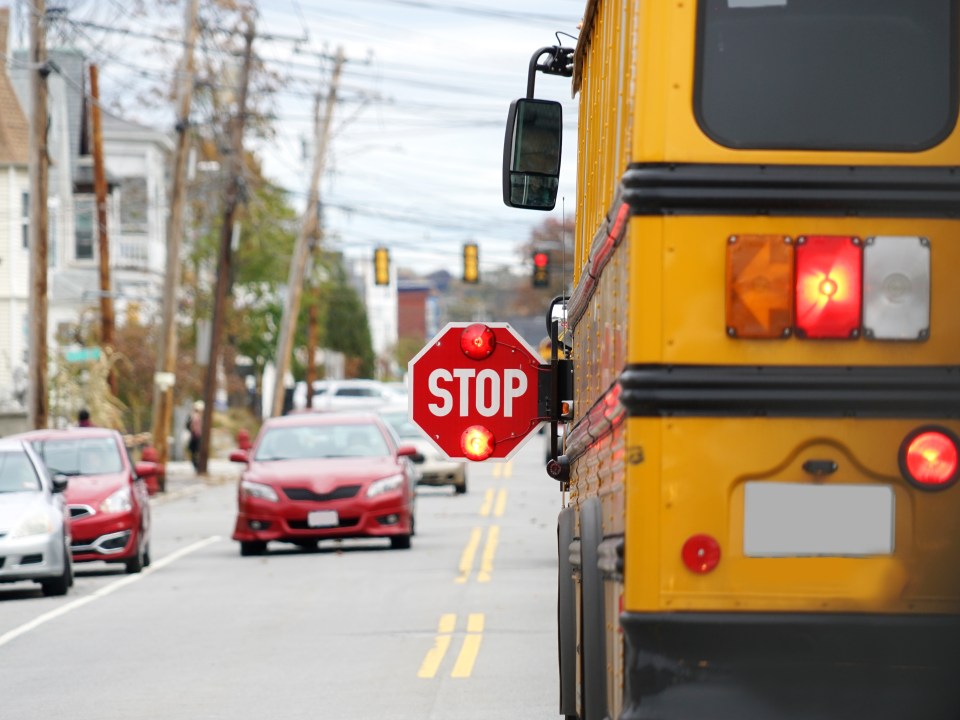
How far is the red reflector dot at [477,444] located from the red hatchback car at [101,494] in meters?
12.5

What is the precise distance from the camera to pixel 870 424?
16.9 ft

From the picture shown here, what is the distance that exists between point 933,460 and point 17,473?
14821 mm

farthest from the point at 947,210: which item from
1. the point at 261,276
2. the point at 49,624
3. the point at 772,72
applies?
the point at 261,276

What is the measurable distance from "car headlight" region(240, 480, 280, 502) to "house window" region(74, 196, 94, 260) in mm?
40997

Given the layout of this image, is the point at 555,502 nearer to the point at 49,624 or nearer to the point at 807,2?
the point at 49,624

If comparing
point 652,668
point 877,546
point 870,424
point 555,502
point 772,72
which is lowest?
point 555,502

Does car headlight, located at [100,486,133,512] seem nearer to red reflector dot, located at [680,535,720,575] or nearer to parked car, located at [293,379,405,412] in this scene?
red reflector dot, located at [680,535,720,575]

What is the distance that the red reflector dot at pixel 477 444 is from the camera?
7.94m

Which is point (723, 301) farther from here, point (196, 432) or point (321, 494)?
point (196, 432)

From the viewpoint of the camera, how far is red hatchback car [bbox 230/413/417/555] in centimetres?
2209

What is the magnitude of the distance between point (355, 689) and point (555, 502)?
21779 mm

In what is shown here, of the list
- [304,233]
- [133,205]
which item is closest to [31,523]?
[304,233]

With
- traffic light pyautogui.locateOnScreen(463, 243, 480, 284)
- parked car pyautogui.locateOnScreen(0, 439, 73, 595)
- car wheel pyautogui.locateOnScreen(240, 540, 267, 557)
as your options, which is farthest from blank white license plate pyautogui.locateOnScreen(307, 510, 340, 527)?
traffic light pyautogui.locateOnScreen(463, 243, 480, 284)

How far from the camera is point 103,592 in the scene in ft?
61.7
